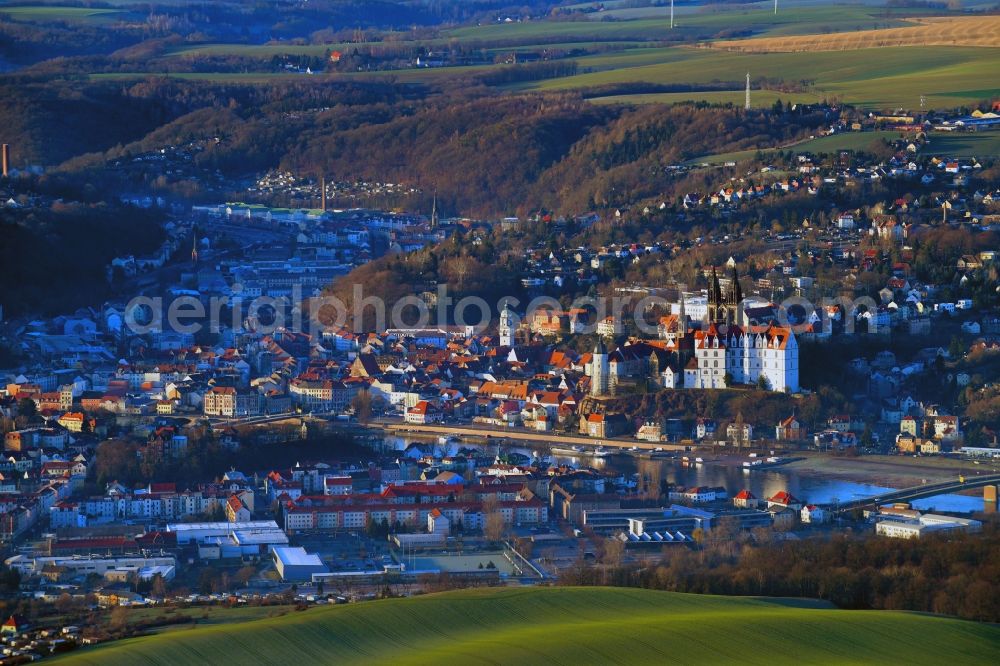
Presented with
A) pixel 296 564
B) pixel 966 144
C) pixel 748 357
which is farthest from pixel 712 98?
pixel 296 564

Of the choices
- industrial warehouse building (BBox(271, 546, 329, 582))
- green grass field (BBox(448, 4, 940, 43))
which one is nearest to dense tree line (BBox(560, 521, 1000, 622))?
industrial warehouse building (BBox(271, 546, 329, 582))

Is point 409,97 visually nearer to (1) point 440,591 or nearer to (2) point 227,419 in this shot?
(2) point 227,419

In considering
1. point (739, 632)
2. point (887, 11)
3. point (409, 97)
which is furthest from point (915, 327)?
point (887, 11)

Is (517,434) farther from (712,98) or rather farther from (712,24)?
(712,24)

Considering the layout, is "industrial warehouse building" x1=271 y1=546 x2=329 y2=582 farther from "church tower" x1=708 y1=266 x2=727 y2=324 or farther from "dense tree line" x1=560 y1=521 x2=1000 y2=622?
"church tower" x1=708 y1=266 x2=727 y2=324

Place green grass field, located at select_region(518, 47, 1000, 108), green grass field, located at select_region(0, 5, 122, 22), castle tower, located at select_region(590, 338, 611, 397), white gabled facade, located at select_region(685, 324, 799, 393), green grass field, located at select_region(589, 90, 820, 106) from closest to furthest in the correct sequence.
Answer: white gabled facade, located at select_region(685, 324, 799, 393)
castle tower, located at select_region(590, 338, 611, 397)
green grass field, located at select_region(518, 47, 1000, 108)
green grass field, located at select_region(589, 90, 820, 106)
green grass field, located at select_region(0, 5, 122, 22)

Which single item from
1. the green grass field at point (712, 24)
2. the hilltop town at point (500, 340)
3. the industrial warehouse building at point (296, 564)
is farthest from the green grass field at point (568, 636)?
the green grass field at point (712, 24)
